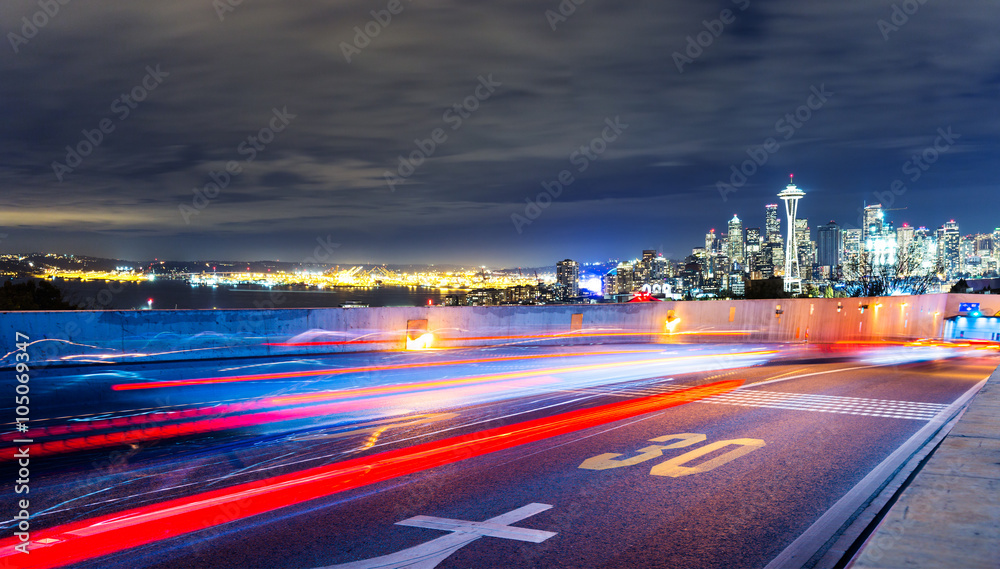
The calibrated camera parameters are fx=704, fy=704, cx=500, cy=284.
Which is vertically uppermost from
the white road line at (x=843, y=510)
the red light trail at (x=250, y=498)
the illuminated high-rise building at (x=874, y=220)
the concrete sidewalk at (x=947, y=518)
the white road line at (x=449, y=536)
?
the illuminated high-rise building at (x=874, y=220)

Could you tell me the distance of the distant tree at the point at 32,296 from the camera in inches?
1845

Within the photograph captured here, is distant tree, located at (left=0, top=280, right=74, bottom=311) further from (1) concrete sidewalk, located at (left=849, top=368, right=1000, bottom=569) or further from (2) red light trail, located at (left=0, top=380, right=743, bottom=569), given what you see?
(1) concrete sidewalk, located at (left=849, top=368, right=1000, bottom=569)

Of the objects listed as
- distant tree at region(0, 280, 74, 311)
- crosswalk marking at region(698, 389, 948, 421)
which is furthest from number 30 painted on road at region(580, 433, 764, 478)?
distant tree at region(0, 280, 74, 311)

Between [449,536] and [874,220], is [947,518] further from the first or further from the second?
[874,220]

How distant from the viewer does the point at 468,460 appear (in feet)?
26.0

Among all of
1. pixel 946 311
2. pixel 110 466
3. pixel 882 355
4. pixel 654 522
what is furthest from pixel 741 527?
pixel 946 311

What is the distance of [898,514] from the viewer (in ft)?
17.2

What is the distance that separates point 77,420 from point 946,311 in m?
50.4

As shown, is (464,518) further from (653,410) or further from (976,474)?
(653,410)

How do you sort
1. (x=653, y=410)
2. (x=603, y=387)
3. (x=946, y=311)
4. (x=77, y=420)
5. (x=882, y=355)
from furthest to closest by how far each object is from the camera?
(x=946, y=311)
(x=882, y=355)
(x=603, y=387)
(x=653, y=410)
(x=77, y=420)

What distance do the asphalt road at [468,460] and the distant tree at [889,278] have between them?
70481 millimetres

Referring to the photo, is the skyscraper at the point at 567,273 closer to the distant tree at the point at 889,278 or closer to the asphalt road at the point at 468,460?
the distant tree at the point at 889,278

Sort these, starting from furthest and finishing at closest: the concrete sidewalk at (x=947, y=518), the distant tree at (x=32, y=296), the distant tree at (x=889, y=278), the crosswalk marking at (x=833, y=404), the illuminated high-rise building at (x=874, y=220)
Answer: the illuminated high-rise building at (x=874, y=220)
the distant tree at (x=889, y=278)
the distant tree at (x=32, y=296)
the crosswalk marking at (x=833, y=404)
the concrete sidewalk at (x=947, y=518)

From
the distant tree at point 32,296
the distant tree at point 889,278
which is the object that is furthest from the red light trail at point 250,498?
the distant tree at point 889,278
